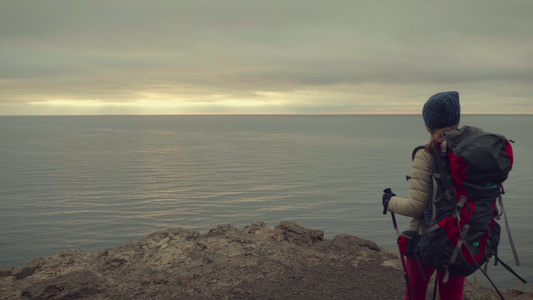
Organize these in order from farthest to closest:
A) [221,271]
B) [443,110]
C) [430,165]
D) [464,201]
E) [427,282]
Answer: [221,271] < [427,282] < [443,110] < [430,165] < [464,201]

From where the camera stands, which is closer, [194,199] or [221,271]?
[221,271]

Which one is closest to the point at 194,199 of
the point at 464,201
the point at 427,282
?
the point at 427,282

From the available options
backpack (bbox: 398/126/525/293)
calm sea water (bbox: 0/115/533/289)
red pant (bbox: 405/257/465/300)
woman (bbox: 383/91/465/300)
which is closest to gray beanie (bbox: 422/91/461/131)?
woman (bbox: 383/91/465/300)

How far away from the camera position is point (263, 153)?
8981 cm

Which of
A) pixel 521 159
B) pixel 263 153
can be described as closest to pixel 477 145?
pixel 521 159

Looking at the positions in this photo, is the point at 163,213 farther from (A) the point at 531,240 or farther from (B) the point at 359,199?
(A) the point at 531,240

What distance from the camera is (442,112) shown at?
420 centimetres

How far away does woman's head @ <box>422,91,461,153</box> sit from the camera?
4.19 meters

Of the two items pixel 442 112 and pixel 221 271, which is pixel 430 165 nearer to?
pixel 442 112

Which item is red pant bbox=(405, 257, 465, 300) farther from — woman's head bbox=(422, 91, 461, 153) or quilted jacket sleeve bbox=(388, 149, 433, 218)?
woman's head bbox=(422, 91, 461, 153)

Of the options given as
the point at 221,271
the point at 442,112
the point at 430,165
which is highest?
the point at 442,112

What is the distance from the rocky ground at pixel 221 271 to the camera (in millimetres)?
7555

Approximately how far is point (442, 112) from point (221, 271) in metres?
5.76

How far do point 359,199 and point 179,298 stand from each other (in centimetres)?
3505
